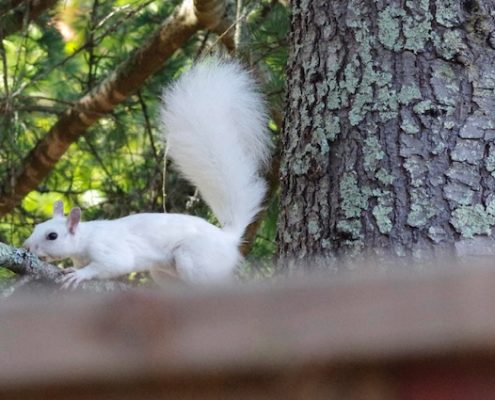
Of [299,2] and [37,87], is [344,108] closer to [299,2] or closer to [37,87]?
[299,2]

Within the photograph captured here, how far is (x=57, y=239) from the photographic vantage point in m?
2.22

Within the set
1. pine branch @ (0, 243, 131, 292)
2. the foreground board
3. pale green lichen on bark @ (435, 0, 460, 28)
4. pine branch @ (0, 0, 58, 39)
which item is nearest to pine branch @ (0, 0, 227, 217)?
pine branch @ (0, 0, 58, 39)

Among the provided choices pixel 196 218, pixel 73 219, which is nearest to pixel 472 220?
pixel 196 218

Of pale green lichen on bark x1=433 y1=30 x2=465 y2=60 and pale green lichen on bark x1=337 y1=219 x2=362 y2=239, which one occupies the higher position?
pale green lichen on bark x1=433 y1=30 x2=465 y2=60

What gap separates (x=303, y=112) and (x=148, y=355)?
1224 millimetres

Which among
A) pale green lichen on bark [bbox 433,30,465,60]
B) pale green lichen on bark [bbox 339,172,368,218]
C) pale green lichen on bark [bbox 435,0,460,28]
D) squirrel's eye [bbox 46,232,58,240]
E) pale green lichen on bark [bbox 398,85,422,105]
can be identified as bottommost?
squirrel's eye [bbox 46,232,58,240]

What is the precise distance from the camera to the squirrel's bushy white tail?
7.18 ft

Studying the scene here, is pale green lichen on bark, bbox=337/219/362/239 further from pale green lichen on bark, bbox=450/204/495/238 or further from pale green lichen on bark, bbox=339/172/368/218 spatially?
pale green lichen on bark, bbox=450/204/495/238

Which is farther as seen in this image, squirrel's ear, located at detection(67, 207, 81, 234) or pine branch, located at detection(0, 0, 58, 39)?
pine branch, located at detection(0, 0, 58, 39)

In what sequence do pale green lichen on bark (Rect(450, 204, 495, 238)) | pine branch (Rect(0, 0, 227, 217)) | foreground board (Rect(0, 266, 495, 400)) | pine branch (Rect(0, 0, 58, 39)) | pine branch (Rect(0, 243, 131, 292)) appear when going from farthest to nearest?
pine branch (Rect(0, 0, 58, 39))
pine branch (Rect(0, 0, 227, 217))
pine branch (Rect(0, 243, 131, 292))
pale green lichen on bark (Rect(450, 204, 495, 238))
foreground board (Rect(0, 266, 495, 400))

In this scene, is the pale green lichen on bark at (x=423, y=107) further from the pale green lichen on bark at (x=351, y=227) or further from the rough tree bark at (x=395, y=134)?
the pale green lichen on bark at (x=351, y=227)

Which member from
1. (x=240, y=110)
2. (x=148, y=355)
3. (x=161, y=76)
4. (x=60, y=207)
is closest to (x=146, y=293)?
(x=148, y=355)

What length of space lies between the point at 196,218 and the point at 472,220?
0.88 metres

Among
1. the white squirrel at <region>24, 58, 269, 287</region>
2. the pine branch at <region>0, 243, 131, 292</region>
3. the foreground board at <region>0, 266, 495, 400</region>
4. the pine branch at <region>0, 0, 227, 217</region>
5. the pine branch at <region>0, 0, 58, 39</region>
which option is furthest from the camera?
the pine branch at <region>0, 0, 58, 39</region>
